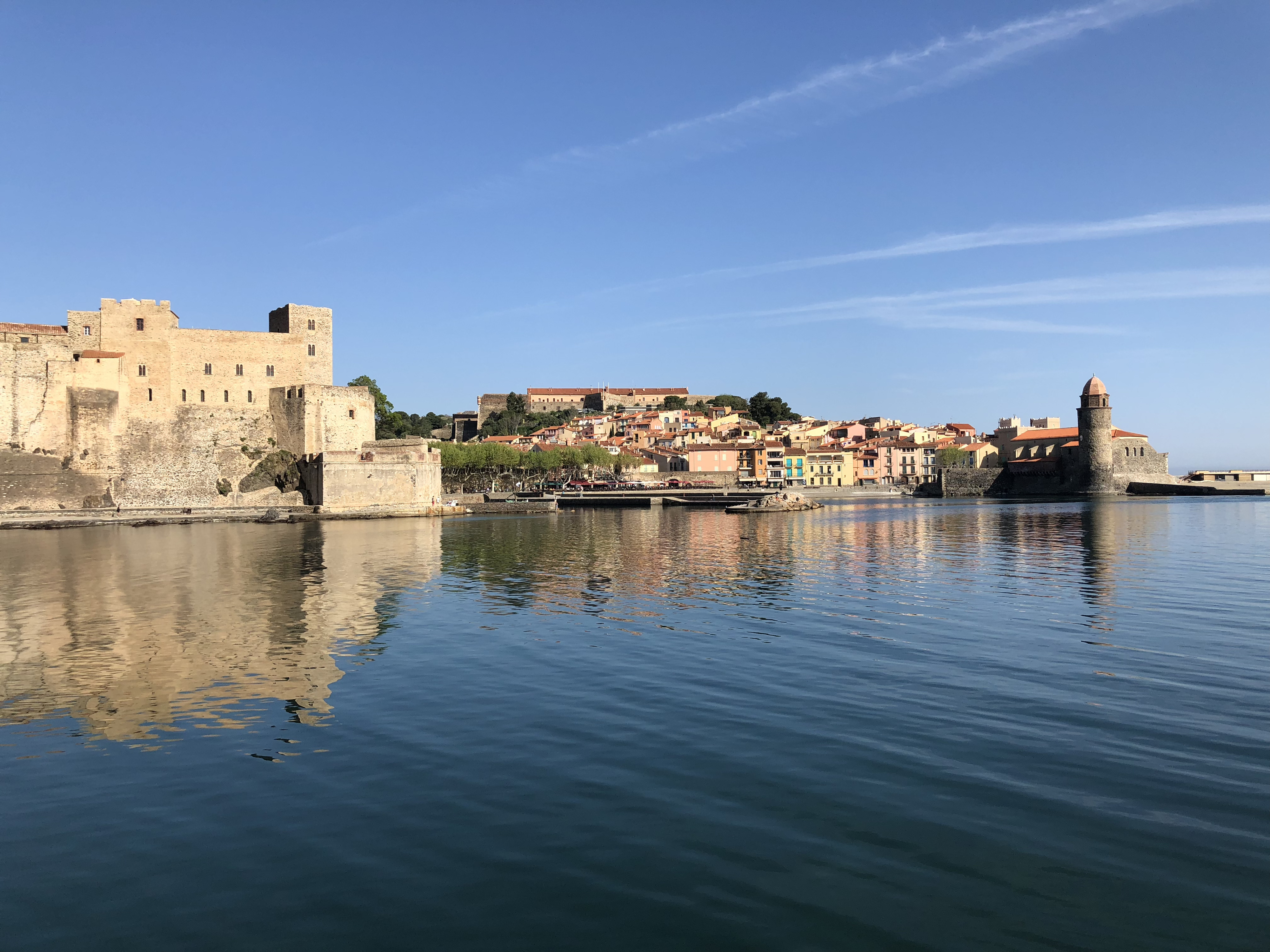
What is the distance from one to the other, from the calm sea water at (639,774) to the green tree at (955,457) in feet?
290

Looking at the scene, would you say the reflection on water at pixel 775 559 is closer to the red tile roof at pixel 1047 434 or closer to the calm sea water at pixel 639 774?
the calm sea water at pixel 639 774

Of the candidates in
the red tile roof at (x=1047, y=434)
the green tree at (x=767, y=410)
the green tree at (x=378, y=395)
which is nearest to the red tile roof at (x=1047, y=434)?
the red tile roof at (x=1047, y=434)

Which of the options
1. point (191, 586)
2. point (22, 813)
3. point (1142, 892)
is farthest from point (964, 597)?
point (191, 586)

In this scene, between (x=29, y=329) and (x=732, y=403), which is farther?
(x=732, y=403)

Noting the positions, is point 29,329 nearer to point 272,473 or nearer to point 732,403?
point 272,473

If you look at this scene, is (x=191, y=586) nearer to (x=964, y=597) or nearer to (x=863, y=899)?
(x=964, y=597)

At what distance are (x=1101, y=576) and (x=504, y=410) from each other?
115m

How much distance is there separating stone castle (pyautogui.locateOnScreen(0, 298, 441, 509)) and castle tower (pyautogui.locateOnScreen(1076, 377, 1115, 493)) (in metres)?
60.3

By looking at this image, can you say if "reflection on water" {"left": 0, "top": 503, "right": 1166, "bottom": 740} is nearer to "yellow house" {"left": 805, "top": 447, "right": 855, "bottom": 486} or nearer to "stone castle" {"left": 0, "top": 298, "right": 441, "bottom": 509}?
"stone castle" {"left": 0, "top": 298, "right": 441, "bottom": 509}

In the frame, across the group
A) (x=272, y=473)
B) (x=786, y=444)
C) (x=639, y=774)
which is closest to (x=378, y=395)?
(x=272, y=473)

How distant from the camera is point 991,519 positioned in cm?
4750

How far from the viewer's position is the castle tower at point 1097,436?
80438 millimetres

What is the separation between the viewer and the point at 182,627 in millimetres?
13930

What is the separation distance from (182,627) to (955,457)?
322 ft
